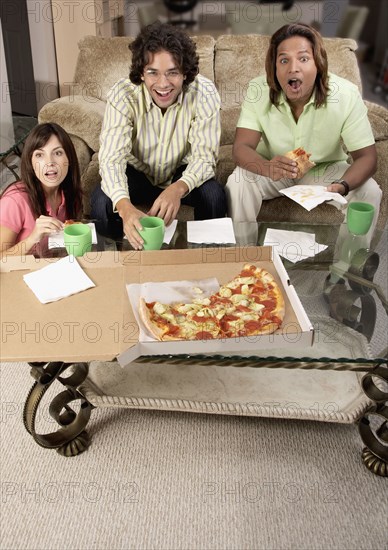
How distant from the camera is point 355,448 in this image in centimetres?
163

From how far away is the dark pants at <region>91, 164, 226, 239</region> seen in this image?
2074mm

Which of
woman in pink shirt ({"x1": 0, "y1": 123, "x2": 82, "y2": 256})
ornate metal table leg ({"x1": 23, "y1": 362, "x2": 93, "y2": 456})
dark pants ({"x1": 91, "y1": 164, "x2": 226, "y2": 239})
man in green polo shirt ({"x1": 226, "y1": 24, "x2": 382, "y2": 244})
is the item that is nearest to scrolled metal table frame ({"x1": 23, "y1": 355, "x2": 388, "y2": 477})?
ornate metal table leg ({"x1": 23, "y1": 362, "x2": 93, "y2": 456})

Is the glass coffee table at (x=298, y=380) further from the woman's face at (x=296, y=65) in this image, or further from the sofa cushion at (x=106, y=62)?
the sofa cushion at (x=106, y=62)

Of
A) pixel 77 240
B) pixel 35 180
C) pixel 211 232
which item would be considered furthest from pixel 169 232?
pixel 35 180

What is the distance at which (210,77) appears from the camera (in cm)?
266

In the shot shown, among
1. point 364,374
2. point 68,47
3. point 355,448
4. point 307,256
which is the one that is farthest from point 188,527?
point 68,47

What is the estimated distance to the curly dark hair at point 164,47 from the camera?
186cm

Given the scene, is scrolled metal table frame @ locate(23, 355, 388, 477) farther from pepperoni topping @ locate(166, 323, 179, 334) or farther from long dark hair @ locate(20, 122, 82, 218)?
long dark hair @ locate(20, 122, 82, 218)

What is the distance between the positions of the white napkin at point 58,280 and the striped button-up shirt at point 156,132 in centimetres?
48

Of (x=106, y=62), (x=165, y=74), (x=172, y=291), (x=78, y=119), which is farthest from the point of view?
(x=106, y=62)

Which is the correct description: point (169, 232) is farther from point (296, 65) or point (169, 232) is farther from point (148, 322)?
point (296, 65)

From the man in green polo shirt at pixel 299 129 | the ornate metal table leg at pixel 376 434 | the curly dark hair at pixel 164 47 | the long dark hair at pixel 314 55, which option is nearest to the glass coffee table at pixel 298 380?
the ornate metal table leg at pixel 376 434

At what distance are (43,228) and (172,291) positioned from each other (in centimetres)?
46

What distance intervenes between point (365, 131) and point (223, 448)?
51.0 inches
